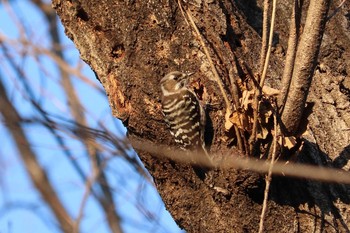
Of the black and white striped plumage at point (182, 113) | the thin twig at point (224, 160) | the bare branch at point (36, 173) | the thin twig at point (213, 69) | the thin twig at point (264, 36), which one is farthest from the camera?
the bare branch at point (36, 173)

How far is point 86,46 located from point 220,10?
0.73 meters

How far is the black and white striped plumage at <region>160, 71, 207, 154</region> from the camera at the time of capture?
3863 millimetres

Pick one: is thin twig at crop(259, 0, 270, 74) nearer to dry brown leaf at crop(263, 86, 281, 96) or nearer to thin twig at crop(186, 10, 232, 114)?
dry brown leaf at crop(263, 86, 281, 96)

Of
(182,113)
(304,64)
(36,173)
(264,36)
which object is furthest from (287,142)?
(36,173)

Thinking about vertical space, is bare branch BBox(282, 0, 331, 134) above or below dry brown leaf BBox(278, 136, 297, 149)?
above

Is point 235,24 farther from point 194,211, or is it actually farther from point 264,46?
point 194,211

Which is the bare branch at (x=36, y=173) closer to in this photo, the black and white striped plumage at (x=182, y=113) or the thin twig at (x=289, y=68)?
the black and white striped plumage at (x=182, y=113)

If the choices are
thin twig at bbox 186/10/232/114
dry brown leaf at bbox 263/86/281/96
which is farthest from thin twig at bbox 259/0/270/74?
thin twig at bbox 186/10/232/114

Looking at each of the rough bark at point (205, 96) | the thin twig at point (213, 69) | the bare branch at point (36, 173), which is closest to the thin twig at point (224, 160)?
the rough bark at point (205, 96)

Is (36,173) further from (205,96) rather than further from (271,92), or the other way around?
(271,92)

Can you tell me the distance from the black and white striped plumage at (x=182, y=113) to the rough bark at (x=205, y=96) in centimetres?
5

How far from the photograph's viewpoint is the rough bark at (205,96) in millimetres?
3732

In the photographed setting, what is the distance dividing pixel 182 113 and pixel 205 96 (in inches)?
26.3

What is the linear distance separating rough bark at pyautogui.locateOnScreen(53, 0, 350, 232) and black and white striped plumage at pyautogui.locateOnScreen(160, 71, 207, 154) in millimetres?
52
